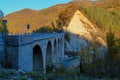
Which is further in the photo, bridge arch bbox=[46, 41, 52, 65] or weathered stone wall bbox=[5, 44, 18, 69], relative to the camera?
bridge arch bbox=[46, 41, 52, 65]

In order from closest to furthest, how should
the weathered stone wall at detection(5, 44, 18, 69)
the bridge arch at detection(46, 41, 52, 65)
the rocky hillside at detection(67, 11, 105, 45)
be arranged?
the weathered stone wall at detection(5, 44, 18, 69)
the bridge arch at detection(46, 41, 52, 65)
the rocky hillside at detection(67, 11, 105, 45)

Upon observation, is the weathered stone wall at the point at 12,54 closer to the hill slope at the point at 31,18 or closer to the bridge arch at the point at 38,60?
the bridge arch at the point at 38,60

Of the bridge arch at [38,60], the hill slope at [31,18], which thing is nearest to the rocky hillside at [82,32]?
the hill slope at [31,18]

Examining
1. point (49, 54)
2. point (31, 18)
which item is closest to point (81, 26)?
point (49, 54)

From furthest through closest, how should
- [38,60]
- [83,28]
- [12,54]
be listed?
1. [83,28]
2. [38,60]
3. [12,54]

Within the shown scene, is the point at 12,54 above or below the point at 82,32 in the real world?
below

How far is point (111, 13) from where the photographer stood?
124312mm

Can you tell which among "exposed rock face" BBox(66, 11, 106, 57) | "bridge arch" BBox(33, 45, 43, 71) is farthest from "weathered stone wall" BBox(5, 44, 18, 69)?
"exposed rock face" BBox(66, 11, 106, 57)

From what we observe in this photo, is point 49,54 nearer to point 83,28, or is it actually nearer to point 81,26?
point 83,28

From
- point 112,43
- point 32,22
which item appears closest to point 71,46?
point 112,43

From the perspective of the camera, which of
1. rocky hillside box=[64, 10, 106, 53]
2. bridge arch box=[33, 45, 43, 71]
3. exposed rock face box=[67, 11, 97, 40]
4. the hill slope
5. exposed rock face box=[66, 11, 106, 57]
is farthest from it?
the hill slope

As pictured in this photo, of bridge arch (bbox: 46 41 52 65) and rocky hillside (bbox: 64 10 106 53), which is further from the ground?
rocky hillside (bbox: 64 10 106 53)

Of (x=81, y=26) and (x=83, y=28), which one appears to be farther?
(x=81, y=26)

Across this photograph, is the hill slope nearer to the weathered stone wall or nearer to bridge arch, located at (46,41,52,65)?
bridge arch, located at (46,41,52,65)
